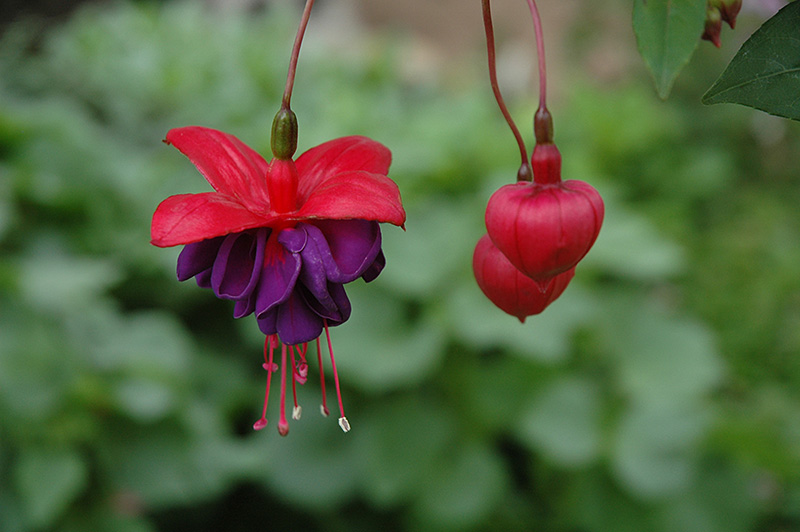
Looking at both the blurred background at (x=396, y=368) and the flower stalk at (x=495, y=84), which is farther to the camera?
the blurred background at (x=396, y=368)

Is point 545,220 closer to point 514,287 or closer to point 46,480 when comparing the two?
point 514,287

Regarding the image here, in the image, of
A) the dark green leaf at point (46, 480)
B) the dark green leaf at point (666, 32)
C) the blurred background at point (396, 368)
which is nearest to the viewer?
the dark green leaf at point (666, 32)

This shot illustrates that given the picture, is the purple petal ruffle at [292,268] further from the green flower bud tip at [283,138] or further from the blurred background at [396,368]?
the blurred background at [396,368]

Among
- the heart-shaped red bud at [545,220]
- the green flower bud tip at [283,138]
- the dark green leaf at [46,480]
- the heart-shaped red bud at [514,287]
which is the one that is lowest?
the dark green leaf at [46,480]

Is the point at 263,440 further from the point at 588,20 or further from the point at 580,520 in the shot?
the point at 588,20

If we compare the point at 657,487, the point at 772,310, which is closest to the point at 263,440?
the point at 657,487

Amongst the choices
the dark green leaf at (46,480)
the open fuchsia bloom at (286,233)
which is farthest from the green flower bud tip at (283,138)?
the dark green leaf at (46,480)

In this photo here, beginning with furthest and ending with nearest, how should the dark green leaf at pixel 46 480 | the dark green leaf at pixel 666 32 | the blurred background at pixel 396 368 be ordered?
1. the blurred background at pixel 396 368
2. the dark green leaf at pixel 46 480
3. the dark green leaf at pixel 666 32
